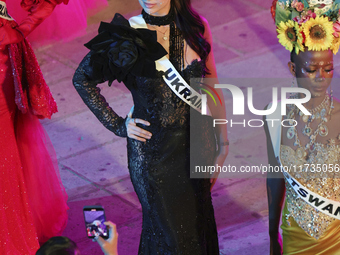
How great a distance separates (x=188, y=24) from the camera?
328 centimetres

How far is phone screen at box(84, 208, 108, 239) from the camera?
105 inches

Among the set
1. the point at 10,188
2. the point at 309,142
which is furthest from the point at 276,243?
the point at 10,188

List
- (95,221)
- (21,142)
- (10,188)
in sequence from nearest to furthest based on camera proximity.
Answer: (95,221)
(10,188)
(21,142)

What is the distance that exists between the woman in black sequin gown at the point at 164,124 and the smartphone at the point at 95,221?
0.64 meters

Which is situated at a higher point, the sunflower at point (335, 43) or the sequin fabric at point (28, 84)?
the sunflower at point (335, 43)

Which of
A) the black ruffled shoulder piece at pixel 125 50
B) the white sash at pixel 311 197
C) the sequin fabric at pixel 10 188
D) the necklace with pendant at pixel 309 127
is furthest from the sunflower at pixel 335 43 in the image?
the sequin fabric at pixel 10 188

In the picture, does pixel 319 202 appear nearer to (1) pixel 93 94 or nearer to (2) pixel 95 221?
(2) pixel 95 221

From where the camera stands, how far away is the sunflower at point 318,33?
2906 millimetres

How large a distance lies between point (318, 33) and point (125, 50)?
970 millimetres

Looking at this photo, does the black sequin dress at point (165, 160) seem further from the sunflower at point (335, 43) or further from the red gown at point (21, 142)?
the red gown at point (21, 142)

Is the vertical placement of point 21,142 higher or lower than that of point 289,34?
lower

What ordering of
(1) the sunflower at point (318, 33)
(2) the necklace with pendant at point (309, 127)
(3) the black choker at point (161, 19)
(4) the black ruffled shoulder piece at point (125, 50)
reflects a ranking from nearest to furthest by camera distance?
(1) the sunflower at point (318, 33), (2) the necklace with pendant at point (309, 127), (4) the black ruffled shoulder piece at point (125, 50), (3) the black choker at point (161, 19)

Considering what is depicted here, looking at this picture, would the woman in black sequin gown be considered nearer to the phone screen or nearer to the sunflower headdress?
the sunflower headdress

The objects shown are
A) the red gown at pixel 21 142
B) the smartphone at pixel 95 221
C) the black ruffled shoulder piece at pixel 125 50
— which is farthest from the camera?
the red gown at pixel 21 142
